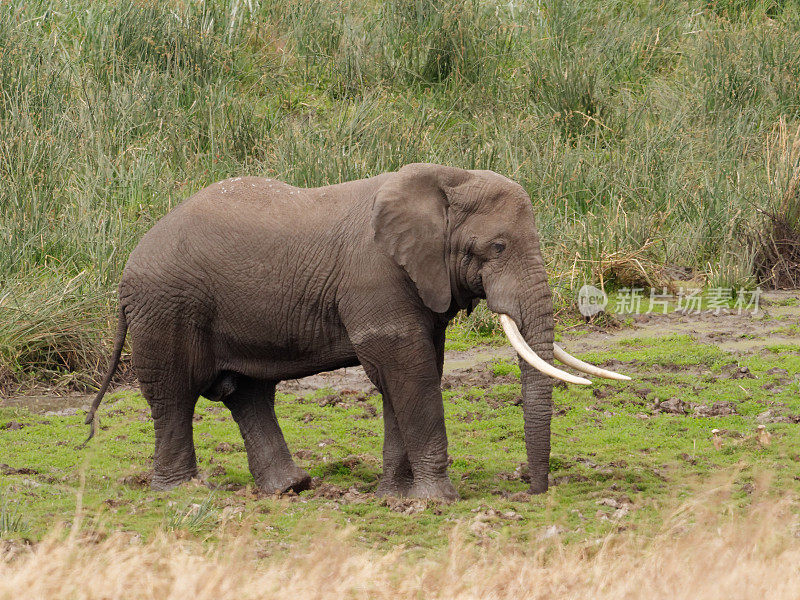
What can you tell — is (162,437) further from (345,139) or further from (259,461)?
(345,139)

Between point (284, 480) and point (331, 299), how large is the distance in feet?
3.48

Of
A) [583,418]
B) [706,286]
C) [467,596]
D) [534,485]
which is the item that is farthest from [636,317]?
[467,596]

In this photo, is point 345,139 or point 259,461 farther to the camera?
point 345,139

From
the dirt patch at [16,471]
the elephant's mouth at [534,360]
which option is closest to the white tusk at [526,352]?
the elephant's mouth at [534,360]

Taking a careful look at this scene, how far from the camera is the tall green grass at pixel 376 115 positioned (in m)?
10.7

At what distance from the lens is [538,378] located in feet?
19.8

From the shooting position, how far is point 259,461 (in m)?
6.75

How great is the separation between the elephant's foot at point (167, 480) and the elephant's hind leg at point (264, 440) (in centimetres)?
37

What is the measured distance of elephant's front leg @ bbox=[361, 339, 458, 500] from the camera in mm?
6176

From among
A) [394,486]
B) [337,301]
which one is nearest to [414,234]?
[337,301]

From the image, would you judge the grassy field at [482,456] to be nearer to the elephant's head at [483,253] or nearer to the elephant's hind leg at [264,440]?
the elephant's hind leg at [264,440]

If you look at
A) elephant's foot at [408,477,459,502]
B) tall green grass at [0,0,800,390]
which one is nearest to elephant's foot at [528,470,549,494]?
elephant's foot at [408,477,459,502]

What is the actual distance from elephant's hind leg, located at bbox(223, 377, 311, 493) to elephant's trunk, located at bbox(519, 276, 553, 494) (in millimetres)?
1373

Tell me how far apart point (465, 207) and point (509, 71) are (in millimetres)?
10164
